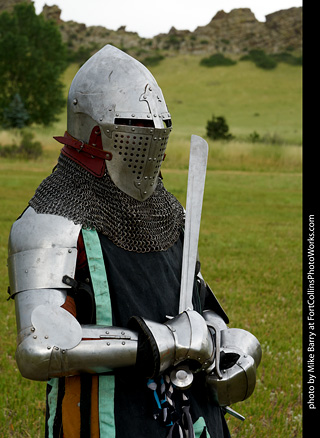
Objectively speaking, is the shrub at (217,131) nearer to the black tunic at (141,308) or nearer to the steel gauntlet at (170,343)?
the black tunic at (141,308)

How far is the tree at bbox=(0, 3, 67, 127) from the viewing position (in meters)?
49.8

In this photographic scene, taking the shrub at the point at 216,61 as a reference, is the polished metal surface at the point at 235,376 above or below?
above

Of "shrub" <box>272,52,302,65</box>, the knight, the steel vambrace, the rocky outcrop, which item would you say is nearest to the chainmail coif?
the knight

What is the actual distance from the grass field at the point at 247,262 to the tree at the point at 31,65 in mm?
19676

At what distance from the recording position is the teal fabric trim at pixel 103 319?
110 inches

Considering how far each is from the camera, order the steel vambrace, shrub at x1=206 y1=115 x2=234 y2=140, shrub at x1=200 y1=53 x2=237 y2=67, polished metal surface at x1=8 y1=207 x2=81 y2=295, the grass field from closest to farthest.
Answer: the steel vambrace, polished metal surface at x1=8 y1=207 x2=81 y2=295, the grass field, shrub at x1=206 y1=115 x2=234 y2=140, shrub at x1=200 y1=53 x2=237 y2=67

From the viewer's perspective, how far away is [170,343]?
8.84ft

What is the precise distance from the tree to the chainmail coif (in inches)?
1849

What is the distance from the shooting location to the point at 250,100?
66688mm

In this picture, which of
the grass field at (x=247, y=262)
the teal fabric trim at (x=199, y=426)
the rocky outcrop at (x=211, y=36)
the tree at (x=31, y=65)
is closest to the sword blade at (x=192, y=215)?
the teal fabric trim at (x=199, y=426)

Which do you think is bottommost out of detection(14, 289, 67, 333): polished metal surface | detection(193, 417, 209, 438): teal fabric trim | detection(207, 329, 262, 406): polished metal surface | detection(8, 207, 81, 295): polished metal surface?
detection(193, 417, 209, 438): teal fabric trim

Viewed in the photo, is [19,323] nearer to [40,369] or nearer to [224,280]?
[40,369]

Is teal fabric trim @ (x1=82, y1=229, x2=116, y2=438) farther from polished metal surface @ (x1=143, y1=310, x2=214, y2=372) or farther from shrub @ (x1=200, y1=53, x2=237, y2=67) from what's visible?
shrub @ (x1=200, y1=53, x2=237, y2=67)

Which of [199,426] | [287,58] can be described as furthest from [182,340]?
[287,58]
